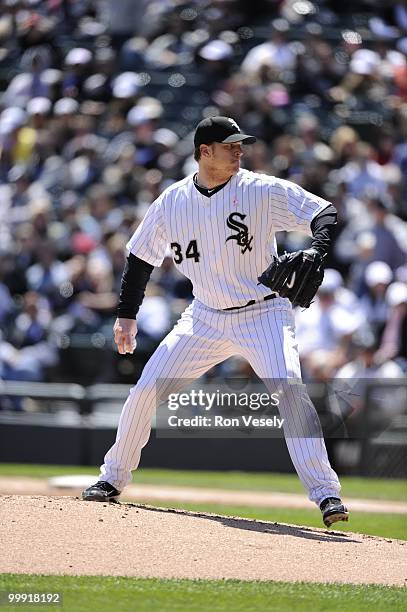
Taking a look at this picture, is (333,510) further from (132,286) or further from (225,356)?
(132,286)

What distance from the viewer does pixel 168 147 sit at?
574 inches

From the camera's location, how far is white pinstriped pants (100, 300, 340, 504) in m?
6.30

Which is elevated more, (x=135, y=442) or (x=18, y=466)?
(x=135, y=442)

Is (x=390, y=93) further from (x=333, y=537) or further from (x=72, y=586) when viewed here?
(x=72, y=586)

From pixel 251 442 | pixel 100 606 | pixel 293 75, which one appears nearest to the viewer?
pixel 100 606

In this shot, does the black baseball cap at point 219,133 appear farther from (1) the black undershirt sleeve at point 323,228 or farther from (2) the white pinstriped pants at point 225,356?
(2) the white pinstriped pants at point 225,356

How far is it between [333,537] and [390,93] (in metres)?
9.12

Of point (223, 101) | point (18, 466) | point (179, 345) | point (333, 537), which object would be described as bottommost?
point (18, 466)

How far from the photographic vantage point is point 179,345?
662cm

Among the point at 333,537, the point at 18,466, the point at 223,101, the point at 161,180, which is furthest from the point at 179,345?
the point at 223,101

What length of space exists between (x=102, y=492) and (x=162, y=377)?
71 cm

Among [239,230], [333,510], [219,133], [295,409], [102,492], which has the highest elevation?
[219,133]

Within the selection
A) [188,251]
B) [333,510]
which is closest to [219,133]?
[188,251]

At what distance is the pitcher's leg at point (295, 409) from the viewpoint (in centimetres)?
628
